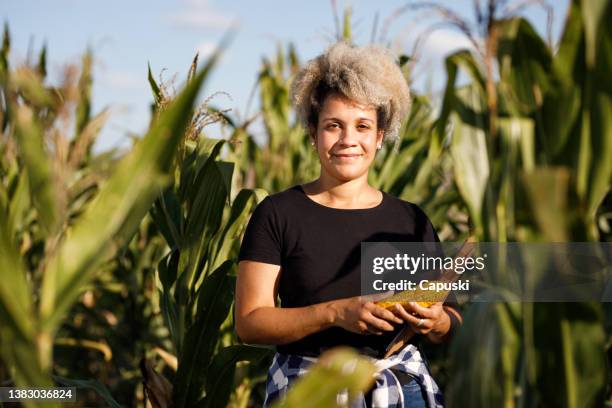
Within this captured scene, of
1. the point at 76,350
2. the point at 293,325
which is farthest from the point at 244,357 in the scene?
the point at 76,350

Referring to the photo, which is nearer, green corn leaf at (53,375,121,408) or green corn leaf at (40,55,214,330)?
green corn leaf at (40,55,214,330)

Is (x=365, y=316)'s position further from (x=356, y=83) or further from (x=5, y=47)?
(x=5, y=47)

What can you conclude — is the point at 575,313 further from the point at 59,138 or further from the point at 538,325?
the point at 59,138

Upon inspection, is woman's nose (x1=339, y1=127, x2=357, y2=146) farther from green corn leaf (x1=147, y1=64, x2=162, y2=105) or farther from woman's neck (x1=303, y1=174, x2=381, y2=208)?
green corn leaf (x1=147, y1=64, x2=162, y2=105)

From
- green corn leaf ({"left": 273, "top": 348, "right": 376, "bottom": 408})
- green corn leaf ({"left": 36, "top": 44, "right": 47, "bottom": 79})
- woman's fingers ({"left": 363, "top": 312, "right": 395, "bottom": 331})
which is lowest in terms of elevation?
green corn leaf ({"left": 273, "top": 348, "right": 376, "bottom": 408})

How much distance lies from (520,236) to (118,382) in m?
2.41

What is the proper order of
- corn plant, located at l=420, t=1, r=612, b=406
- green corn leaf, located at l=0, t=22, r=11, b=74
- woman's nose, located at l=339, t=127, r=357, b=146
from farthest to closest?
green corn leaf, located at l=0, t=22, r=11, b=74 < woman's nose, located at l=339, t=127, r=357, b=146 < corn plant, located at l=420, t=1, r=612, b=406

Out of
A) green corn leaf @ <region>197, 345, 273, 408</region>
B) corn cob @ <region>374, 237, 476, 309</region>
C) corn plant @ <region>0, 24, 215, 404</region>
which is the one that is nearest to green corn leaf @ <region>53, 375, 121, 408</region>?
green corn leaf @ <region>197, 345, 273, 408</region>

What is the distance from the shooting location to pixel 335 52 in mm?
1589

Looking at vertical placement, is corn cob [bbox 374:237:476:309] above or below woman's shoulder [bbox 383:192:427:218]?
below

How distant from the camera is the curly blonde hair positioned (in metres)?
1.51

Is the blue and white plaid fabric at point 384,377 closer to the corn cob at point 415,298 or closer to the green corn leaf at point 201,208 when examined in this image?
the corn cob at point 415,298

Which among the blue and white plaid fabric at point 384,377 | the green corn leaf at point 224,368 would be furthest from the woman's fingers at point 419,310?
the green corn leaf at point 224,368

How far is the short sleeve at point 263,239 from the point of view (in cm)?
144
